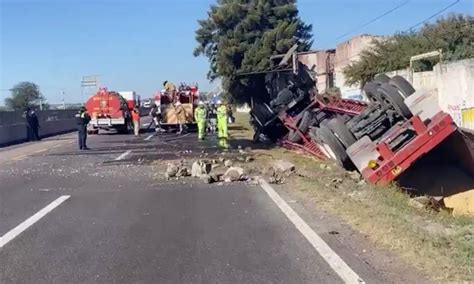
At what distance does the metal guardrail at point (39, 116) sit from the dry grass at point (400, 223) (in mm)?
Result: 24586

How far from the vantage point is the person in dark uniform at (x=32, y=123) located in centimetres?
3499

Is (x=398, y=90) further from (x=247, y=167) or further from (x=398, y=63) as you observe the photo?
(x=398, y=63)

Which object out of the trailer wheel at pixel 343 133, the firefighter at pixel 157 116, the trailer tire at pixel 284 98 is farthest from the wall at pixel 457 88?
the firefighter at pixel 157 116

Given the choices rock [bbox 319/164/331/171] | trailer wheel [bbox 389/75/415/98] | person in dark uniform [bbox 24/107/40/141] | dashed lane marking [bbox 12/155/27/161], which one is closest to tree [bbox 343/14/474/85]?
rock [bbox 319/164/331/171]

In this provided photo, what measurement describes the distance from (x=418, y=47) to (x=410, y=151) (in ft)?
56.2

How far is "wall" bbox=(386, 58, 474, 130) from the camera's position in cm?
1753

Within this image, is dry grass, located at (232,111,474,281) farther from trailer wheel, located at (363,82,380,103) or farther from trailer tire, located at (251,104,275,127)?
trailer tire, located at (251,104,275,127)

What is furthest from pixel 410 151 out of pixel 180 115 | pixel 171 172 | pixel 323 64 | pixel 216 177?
pixel 323 64

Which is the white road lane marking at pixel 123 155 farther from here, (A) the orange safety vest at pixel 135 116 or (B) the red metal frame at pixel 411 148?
(A) the orange safety vest at pixel 135 116

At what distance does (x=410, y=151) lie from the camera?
1265 cm

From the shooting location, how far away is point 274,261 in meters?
7.14

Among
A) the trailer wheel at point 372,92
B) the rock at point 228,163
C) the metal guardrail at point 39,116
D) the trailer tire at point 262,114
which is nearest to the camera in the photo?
the trailer wheel at point 372,92

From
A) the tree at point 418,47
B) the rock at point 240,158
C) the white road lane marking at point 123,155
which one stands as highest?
the tree at point 418,47

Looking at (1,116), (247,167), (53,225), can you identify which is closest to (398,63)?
(247,167)
